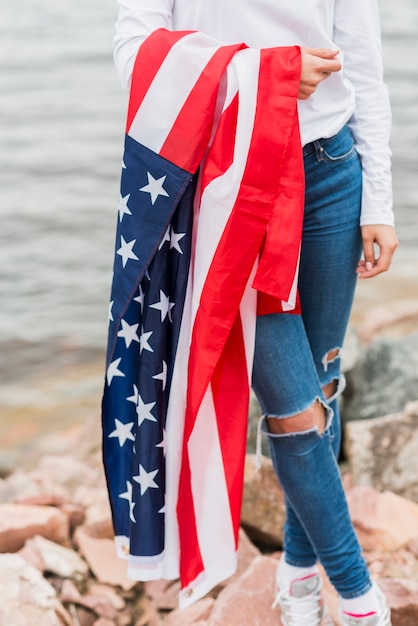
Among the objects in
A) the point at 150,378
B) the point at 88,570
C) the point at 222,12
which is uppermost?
the point at 222,12

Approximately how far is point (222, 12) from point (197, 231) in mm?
432

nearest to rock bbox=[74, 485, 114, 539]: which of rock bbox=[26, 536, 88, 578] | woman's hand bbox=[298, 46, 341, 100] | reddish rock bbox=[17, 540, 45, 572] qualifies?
rock bbox=[26, 536, 88, 578]

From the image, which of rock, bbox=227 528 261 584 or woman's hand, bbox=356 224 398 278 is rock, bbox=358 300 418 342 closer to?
rock, bbox=227 528 261 584

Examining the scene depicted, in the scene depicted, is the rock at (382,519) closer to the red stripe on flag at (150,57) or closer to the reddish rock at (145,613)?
the reddish rock at (145,613)

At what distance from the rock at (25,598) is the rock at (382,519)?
89 cm

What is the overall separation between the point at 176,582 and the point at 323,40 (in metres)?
1.46

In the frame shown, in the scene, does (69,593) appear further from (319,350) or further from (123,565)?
(319,350)

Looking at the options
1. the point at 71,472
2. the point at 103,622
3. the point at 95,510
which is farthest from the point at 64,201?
the point at 103,622

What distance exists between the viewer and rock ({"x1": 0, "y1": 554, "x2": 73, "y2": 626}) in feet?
6.47

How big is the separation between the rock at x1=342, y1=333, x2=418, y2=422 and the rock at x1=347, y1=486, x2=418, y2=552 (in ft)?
2.20

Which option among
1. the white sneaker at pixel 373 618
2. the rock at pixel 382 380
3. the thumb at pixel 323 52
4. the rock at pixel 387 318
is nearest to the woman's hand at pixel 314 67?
the thumb at pixel 323 52

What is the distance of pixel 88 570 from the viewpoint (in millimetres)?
2398

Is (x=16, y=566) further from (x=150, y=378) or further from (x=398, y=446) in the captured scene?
(x=398, y=446)

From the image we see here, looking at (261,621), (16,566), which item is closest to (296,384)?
(261,621)
